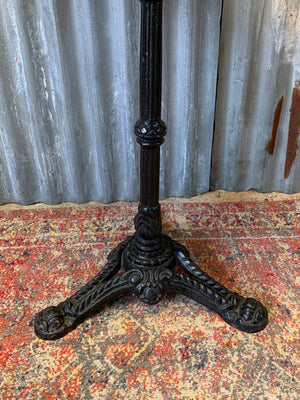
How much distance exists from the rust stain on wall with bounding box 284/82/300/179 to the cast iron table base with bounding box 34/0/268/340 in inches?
36.9

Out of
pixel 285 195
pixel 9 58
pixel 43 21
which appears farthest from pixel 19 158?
pixel 285 195

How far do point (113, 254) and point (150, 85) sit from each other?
727mm

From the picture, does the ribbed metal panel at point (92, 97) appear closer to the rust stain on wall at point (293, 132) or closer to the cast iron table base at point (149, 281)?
the rust stain on wall at point (293, 132)

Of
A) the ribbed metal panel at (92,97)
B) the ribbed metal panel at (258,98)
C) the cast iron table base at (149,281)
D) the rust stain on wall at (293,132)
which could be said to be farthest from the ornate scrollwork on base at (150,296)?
the rust stain on wall at (293,132)

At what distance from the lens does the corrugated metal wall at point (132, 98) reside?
1.90 m

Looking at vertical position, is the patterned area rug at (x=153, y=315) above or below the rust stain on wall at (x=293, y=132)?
below

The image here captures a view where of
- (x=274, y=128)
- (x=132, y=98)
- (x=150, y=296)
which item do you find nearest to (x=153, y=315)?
(x=150, y=296)

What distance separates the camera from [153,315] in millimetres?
1641

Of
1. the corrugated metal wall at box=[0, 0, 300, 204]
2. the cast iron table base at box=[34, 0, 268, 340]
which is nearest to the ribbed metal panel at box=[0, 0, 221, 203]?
the corrugated metal wall at box=[0, 0, 300, 204]

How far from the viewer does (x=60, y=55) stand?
6.30 feet

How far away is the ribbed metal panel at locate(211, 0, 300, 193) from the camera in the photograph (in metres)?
1.95

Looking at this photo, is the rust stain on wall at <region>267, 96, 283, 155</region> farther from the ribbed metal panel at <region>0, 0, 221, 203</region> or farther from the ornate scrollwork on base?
the ornate scrollwork on base

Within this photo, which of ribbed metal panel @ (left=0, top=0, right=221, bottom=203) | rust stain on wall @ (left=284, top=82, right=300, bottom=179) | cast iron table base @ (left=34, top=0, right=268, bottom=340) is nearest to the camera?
cast iron table base @ (left=34, top=0, right=268, bottom=340)

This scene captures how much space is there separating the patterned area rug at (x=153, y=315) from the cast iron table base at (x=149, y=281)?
56 millimetres
